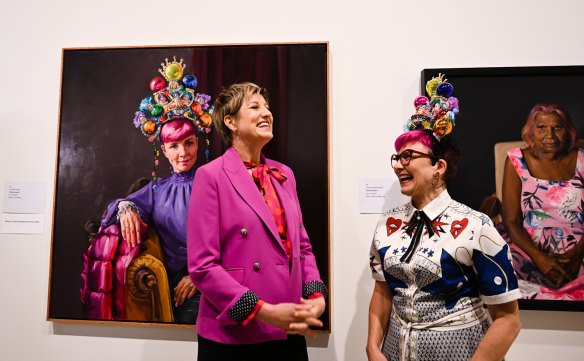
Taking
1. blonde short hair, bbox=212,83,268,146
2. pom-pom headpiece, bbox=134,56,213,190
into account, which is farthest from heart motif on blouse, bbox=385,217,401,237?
pom-pom headpiece, bbox=134,56,213,190

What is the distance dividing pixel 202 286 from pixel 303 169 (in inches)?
29.7

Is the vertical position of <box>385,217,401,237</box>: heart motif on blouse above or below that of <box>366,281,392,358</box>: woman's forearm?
above

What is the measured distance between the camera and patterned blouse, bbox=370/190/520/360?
3.93 ft

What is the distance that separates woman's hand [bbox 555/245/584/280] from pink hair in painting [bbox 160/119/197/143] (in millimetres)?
1721

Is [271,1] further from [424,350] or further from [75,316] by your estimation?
[75,316]

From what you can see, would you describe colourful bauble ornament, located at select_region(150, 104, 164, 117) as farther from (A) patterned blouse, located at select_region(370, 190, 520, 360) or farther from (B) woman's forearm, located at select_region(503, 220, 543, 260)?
(B) woman's forearm, located at select_region(503, 220, 543, 260)

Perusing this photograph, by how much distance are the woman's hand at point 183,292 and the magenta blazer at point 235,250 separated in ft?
1.56

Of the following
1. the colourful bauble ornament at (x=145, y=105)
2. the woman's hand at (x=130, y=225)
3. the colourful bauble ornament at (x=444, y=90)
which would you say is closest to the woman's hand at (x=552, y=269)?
the colourful bauble ornament at (x=444, y=90)

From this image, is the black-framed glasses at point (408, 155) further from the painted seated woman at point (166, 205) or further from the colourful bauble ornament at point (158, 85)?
the colourful bauble ornament at point (158, 85)


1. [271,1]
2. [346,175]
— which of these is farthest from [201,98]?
[346,175]

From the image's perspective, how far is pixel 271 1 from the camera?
1887mm

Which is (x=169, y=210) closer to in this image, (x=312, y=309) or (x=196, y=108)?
(x=196, y=108)

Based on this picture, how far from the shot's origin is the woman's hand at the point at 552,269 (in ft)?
5.44

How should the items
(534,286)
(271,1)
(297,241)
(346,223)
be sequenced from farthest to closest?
(271,1) < (346,223) < (534,286) < (297,241)
